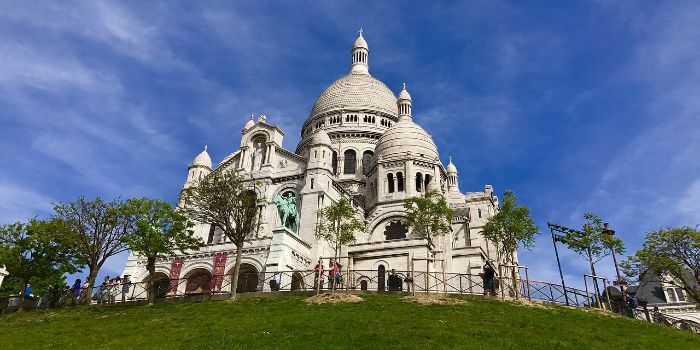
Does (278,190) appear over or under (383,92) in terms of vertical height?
under

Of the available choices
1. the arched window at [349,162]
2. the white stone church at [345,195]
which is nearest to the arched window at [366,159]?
the white stone church at [345,195]

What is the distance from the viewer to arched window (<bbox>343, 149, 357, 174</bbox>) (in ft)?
228

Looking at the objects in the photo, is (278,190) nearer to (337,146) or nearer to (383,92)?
(337,146)

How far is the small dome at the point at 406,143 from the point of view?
58.2 m

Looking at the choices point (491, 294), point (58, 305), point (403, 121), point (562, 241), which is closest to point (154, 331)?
point (58, 305)

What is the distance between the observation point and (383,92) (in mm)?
81312

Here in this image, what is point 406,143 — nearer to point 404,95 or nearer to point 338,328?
point 404,95

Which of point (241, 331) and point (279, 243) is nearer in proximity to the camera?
point (241, 331)

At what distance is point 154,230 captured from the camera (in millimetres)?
36125

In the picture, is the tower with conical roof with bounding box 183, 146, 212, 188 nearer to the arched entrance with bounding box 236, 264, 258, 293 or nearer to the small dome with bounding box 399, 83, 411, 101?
the arched entrance with bounding box 236, 264, 258, 293

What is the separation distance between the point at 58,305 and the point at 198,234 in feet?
58.2

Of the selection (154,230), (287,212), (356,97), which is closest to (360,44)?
(356,97)

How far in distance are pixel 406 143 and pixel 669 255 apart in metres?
27.8

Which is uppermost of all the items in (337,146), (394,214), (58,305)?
(337,146)
